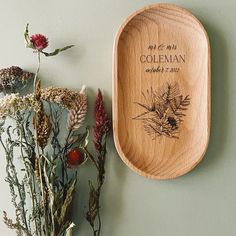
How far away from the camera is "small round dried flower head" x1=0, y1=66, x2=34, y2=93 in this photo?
89cm

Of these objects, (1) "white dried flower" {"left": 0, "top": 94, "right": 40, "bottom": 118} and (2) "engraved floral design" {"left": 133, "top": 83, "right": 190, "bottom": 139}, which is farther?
(2) "engraved floral design" {"left": 133, "top": 83, "right": 190, "bottom": 139}

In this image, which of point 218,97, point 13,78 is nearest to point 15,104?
point 13,78

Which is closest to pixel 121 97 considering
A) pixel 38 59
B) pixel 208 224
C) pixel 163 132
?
pixel 163 132

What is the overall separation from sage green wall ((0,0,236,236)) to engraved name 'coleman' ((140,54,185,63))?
9cm

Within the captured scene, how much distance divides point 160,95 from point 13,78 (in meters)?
0.39

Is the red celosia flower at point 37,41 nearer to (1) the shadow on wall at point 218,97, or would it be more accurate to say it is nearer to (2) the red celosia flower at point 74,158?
(2) the red celosia flower at point 74,158

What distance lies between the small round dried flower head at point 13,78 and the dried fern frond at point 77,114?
0.15 metres

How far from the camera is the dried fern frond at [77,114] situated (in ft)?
2.96

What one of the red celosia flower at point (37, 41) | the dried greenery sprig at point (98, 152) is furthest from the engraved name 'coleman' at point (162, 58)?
the red celosia flower at point (37, 41)

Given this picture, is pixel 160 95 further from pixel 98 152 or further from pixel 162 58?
pixel 98 152

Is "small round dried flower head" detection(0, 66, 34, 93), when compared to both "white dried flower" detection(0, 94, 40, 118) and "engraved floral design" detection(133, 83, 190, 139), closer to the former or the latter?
"white dried flower" detection(0, 94, 40, 118)

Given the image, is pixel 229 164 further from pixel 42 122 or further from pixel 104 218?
pixel 42 122

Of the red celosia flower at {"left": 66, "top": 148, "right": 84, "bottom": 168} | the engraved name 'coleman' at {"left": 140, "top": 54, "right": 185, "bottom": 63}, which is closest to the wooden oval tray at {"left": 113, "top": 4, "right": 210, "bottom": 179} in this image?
the engraved name 'coleman' at {"left": 140, "top": 54, "right": 185, "bottom": 63}

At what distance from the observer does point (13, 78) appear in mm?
900
